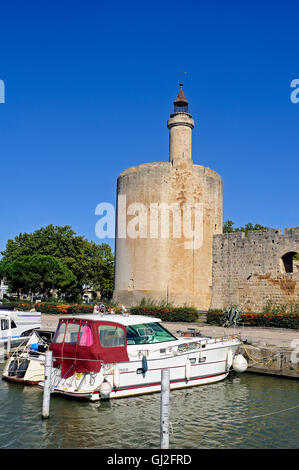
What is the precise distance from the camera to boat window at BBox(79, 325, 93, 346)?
10.9 m

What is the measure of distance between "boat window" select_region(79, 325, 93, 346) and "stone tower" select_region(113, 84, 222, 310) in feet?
51.9

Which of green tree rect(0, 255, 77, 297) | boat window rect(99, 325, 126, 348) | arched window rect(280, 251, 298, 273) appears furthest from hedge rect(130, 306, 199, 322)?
green tree rect(0, 255, 77, 297)

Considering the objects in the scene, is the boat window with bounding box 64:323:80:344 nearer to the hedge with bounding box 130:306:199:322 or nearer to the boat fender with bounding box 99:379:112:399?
the boat fender with bounding box 99:379:112:399

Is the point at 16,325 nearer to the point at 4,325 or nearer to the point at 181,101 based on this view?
the point at 4,325

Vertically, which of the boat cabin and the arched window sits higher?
the arched window

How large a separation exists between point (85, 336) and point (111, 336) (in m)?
0.69

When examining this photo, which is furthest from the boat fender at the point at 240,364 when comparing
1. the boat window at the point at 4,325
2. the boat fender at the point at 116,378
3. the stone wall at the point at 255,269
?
the stone wall at the point at 255,269

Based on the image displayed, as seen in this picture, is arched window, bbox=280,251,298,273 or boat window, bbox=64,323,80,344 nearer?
boat window, bbox=64,323,80,344

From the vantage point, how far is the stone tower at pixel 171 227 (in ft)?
89.0

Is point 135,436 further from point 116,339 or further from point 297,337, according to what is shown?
point 297,337

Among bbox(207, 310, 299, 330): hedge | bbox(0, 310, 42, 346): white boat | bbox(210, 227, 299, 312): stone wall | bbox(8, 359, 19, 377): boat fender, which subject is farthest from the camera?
bbox(210, 227, 299, 312): stone wall

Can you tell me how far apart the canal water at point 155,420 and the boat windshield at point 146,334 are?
158 cm

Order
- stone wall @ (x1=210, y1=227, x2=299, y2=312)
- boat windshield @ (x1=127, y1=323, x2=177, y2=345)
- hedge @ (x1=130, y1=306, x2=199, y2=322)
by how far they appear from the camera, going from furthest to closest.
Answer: stone wall @ (x1=210, y1=227, x2=299, y2=312), hedge @ (x1=130, y1=306, x2=199, y2=322), boat windshield @ (x1=127, y1=323, x2=177, y2=345)

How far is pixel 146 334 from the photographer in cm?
1256
